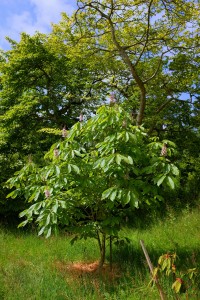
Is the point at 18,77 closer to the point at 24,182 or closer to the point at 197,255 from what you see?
the point at 24,182

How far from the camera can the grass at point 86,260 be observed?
3.83 m

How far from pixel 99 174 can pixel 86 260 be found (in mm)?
1750

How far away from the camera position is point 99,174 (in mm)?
4273

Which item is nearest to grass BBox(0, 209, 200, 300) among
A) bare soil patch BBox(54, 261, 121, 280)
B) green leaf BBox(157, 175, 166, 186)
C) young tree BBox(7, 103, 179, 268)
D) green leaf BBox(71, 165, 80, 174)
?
bare soil patch BBox(54, 261, 121, 280)

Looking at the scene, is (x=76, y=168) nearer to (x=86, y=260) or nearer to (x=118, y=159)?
(x=118, y=159)

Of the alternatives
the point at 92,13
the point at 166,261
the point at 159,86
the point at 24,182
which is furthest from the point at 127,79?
the point at 166,261

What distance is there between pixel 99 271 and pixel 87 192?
1113 millimetres

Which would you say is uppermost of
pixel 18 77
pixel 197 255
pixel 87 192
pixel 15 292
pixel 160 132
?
pixel 18 77

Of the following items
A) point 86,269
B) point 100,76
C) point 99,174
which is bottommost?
point 86,269

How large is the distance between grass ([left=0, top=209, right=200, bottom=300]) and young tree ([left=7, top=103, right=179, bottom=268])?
2.10 ft

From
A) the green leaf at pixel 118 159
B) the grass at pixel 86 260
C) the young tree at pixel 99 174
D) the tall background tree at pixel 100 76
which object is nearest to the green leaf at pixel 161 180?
the young tree at pixel 99 174

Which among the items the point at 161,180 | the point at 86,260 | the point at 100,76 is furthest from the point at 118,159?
the point at 100,76

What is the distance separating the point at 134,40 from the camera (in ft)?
29.0

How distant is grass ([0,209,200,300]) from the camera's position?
3.83m
